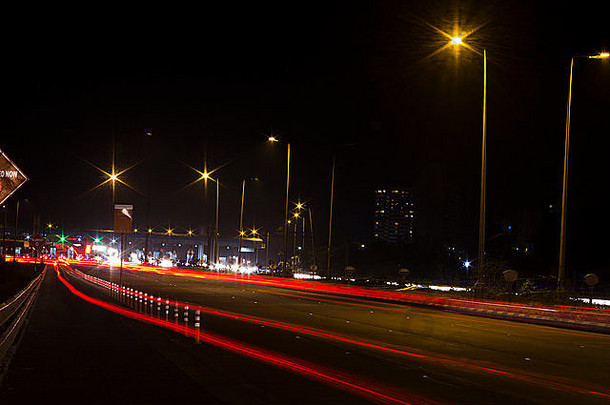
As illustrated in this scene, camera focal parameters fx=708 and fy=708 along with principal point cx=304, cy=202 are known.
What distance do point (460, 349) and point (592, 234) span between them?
51.2 metres

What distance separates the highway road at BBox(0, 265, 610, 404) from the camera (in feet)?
36.3

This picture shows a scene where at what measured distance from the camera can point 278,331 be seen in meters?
20.5

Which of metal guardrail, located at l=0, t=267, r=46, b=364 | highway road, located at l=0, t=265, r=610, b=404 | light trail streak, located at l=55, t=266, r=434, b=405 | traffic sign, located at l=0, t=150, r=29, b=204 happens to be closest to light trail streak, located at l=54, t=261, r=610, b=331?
highway road, located at l=0, t=265, r=610, b=404

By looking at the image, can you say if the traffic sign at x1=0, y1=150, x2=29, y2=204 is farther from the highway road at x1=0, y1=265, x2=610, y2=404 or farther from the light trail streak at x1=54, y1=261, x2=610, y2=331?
the light trail streak at x1=54, y1=261, x2=610, y2=331

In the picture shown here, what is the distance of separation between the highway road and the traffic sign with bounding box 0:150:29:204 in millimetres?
3535

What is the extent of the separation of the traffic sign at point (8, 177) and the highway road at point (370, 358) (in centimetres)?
354

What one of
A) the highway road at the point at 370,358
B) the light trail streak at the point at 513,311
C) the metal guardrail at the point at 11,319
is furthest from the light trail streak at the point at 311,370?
the light trail streak at the point at 513,311

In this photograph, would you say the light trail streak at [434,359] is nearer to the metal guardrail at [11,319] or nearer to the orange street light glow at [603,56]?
the metal guardrail at [11,319]

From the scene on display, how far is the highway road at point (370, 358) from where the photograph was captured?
436 inches

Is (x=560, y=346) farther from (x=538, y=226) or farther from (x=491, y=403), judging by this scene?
(x=538, y=226)

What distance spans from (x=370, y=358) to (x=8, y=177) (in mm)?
8109

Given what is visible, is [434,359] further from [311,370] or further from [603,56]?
[603,56]

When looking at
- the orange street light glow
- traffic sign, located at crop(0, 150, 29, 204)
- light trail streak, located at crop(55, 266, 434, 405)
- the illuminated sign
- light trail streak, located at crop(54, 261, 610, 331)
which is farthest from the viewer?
the illuminated sign

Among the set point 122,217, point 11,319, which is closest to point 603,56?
point 122,217
